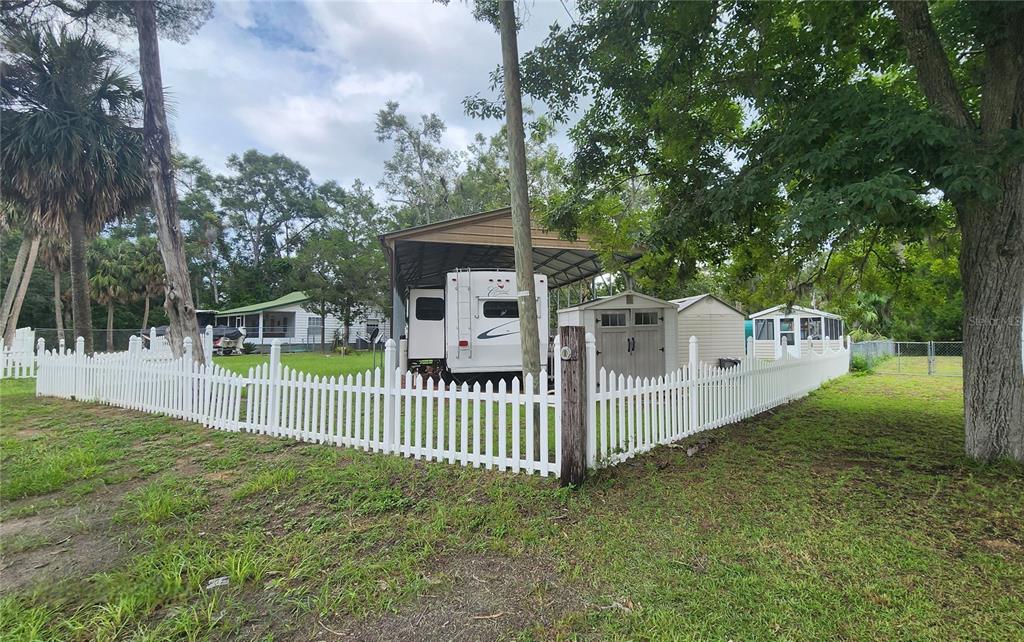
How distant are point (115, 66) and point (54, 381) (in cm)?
668

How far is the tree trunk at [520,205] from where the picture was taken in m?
4.30

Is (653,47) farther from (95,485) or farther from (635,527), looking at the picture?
(95,485)

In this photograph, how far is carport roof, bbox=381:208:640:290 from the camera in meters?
8.62

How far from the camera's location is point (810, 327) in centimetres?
1819

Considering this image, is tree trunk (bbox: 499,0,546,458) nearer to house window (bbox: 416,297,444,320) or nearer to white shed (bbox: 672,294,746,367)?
house window (bbox: 416,297,444,320)

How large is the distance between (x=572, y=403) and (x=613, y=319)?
627cm

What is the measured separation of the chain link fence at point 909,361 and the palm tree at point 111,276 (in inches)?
1344

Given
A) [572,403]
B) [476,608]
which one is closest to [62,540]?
[476,608]

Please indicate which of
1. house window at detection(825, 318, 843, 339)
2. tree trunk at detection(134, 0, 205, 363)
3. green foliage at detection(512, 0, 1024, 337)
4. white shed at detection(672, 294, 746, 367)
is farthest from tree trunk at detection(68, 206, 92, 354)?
house window at detection(825, 318, 843, 339)

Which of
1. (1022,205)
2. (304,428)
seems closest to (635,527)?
(304,428)

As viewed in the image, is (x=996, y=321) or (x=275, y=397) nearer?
(x=996, y=321)

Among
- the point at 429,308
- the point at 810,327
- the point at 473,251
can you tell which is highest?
the point at 473,251

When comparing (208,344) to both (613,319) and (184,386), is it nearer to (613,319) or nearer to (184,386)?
(184,386)

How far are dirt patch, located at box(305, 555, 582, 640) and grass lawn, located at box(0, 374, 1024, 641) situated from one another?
0.01 meters
